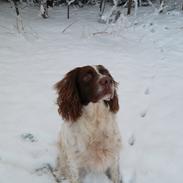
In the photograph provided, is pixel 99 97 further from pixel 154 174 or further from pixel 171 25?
pixel 171 25

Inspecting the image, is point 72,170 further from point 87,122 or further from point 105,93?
point 105,93

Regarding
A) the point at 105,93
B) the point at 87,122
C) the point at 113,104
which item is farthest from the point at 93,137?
the point at 105,93

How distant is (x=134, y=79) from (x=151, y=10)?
485 centimetres

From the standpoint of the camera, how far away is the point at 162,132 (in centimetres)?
354

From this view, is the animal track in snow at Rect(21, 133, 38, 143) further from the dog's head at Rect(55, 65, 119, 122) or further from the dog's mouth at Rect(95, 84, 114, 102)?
the dog's mouth at Rect(95, 84, 114, 102)

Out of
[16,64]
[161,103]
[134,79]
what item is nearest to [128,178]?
[161,103]

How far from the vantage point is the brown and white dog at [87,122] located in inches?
102

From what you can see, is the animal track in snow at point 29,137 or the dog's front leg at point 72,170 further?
the animal track in snow at point 29,137

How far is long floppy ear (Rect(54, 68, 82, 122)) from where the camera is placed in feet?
8.53

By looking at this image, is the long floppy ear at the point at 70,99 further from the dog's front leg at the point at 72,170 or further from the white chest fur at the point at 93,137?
the dog's front leg at the point at 72,170

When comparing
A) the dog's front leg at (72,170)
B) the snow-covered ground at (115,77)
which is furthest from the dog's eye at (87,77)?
the snow-covered ground at (115,77)

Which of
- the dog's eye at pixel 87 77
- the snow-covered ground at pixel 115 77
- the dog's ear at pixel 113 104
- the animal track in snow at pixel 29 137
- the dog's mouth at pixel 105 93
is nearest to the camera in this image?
the dog's mouth at pixel 105 93

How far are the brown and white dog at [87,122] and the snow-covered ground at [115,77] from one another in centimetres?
26

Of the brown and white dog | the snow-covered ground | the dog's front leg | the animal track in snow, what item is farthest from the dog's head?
the animal track in snow
